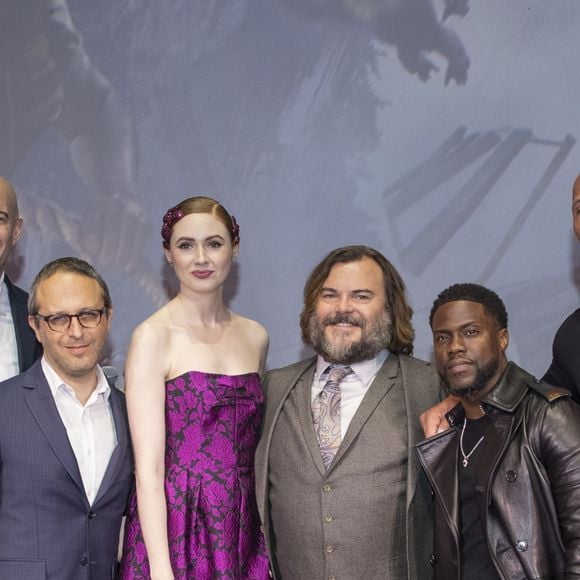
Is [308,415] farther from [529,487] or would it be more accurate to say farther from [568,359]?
[568,359]

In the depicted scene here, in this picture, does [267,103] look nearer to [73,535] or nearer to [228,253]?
[228,253]

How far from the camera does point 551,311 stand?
486 centimetres

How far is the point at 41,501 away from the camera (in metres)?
3.21

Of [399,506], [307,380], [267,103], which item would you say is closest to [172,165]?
[267,103]

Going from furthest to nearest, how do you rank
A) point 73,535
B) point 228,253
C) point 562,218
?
point 562,218
point 228,253
point 73,535

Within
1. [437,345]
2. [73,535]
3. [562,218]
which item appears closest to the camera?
[73,535]

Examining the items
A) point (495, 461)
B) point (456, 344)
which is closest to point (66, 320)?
point (456, 344)

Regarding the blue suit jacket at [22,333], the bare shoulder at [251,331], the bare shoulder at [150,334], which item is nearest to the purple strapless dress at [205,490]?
the bare shoulder at [150,334]

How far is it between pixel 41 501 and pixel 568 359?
2172 millimetres

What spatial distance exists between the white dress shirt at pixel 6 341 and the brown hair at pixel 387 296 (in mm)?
1315

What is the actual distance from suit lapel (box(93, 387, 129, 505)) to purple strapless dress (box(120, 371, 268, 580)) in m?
0.20

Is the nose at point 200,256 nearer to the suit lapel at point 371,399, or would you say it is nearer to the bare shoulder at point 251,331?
the bare shoulder at point 251,331

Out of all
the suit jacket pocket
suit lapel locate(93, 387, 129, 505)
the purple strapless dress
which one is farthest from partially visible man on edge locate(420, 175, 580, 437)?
the suit jacket pocket

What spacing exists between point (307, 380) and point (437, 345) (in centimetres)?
65
